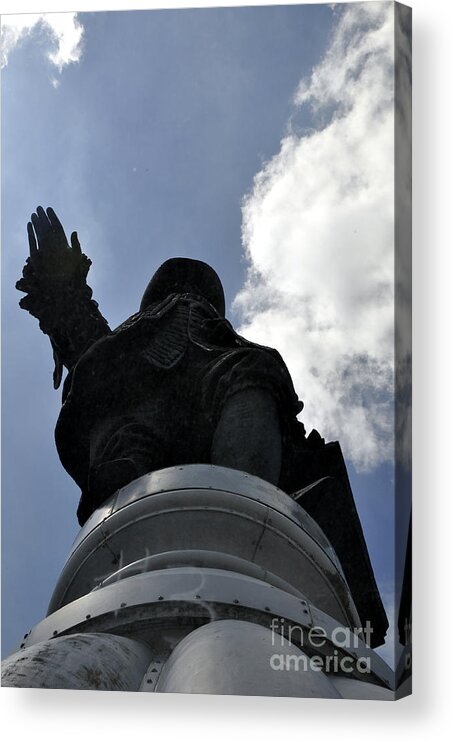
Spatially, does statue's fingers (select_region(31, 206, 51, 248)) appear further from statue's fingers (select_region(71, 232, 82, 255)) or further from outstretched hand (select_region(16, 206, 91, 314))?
statue's fingers (select_region(71, 232, 82, 255))

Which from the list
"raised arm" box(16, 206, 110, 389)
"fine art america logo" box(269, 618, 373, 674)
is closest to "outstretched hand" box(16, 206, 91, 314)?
"raised arm" box(16, 206, 110, 389)

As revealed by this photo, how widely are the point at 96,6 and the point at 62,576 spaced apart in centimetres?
256

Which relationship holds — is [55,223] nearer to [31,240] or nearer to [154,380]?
[31,240]

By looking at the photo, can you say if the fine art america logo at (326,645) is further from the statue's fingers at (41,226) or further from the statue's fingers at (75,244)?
the statue's fingers at (75,244)

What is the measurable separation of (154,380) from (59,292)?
28.9 inches

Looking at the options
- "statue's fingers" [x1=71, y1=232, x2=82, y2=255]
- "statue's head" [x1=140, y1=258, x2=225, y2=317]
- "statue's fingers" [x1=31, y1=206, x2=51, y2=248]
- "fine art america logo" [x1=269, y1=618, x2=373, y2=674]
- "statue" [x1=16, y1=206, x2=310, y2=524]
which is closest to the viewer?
"fine art america logo" [x1=269, y1=618, x2=373, y2=674]

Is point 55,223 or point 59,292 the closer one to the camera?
point 55,223

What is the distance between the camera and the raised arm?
721 cm

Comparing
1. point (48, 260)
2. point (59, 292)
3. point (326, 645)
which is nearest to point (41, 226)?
point (48, 260)

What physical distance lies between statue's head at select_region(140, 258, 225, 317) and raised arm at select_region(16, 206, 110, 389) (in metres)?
0.31

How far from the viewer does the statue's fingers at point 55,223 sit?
715 cm

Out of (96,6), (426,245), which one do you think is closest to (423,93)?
(426,245)

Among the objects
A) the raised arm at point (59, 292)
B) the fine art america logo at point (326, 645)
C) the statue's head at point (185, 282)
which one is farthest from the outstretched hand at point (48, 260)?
the fine art america logo at point (326, 645)

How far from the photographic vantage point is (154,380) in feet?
24.7
